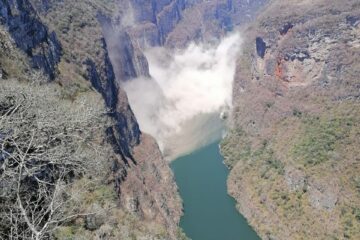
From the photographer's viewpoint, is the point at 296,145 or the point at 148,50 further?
the point at 148,50

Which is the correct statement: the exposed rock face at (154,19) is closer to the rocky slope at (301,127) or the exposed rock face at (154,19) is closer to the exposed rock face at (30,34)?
the rocky slope at (301,127)

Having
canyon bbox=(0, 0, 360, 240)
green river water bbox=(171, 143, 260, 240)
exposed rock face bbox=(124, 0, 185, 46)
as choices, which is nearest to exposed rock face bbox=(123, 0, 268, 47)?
exposed rock face bbox=(124, 0, 185, 46)

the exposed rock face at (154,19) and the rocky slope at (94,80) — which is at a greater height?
the rocky slope at (94,80)

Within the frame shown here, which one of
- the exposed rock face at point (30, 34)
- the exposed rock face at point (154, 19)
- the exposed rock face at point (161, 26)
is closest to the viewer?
the exposed rock face at point (30, 34)

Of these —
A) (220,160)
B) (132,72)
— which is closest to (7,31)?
(220,160)

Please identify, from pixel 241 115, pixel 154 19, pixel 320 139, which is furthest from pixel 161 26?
pixel 320 139

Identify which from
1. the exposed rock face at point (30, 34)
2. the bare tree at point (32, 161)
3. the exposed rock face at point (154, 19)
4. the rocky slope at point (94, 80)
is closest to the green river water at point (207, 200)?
the rocky slope at point (94, 80)

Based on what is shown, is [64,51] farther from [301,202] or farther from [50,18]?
[301,202]
